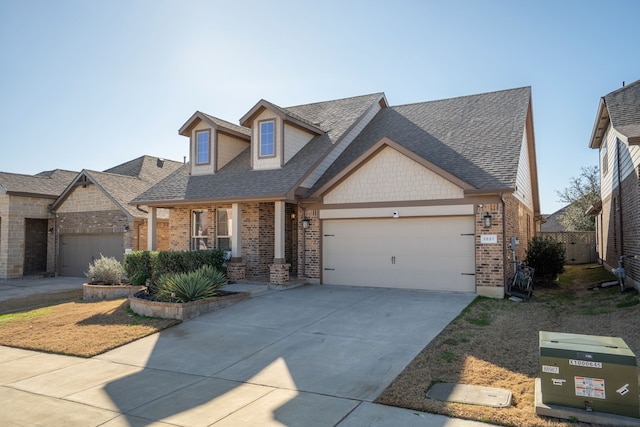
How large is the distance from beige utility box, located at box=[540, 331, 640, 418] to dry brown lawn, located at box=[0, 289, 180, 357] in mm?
7529

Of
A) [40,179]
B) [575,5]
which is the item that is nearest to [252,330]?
[575,5]

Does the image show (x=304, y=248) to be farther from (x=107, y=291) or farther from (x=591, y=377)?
(x=591, y=377)

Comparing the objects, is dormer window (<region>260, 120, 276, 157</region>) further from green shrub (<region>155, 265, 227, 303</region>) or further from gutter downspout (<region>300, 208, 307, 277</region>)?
green shrub (<region>155, 265, 227, 303</region>)

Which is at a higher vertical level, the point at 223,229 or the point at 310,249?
the point at 223,229

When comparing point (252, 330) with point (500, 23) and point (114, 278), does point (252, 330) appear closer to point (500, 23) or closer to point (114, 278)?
point (114, 278)

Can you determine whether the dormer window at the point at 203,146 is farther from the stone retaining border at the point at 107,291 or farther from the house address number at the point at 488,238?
the house address number at the point at 488,238

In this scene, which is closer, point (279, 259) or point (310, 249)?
point (279, 259)

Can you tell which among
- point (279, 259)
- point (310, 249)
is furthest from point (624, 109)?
point (279, 259)

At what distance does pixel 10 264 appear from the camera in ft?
70.0

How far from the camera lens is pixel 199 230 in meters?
17.6

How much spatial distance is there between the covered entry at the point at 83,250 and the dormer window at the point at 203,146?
19.8 feet

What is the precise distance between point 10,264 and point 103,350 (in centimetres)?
1654

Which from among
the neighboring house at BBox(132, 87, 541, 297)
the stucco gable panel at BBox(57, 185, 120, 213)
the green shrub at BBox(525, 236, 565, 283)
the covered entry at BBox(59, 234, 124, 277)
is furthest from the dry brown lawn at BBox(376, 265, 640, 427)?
the stucco gable panel at BBox(57, 185, 120, 213)

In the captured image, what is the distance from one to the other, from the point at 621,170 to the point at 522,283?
5.08 m
